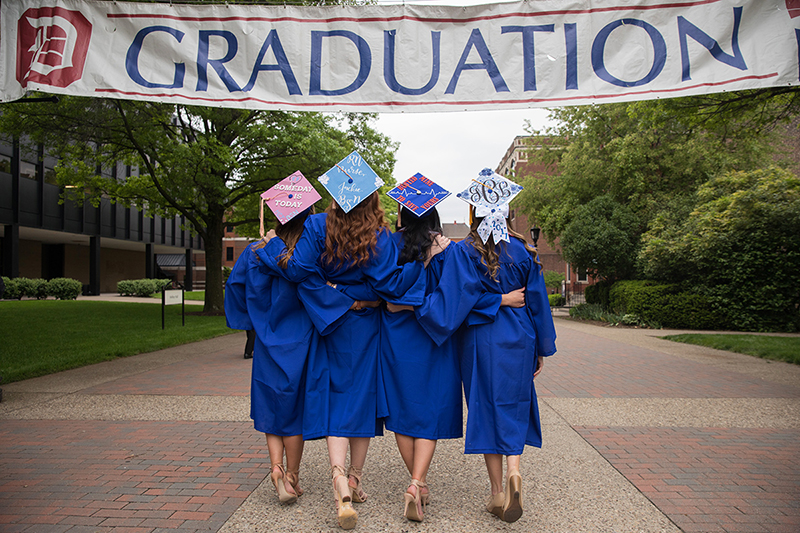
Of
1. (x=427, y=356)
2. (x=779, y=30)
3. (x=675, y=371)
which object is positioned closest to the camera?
(x=427, y=356)

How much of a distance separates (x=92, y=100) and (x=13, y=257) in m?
17.2

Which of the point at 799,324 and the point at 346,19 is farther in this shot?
the point at 799,324

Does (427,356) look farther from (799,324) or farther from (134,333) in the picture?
(799,324)

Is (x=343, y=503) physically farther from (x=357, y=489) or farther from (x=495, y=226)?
(x=495, y=226)

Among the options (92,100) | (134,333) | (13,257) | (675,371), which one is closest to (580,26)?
(675,371)

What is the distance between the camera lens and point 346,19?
14.6ft

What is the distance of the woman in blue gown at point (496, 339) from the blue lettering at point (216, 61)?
2655 millimetres

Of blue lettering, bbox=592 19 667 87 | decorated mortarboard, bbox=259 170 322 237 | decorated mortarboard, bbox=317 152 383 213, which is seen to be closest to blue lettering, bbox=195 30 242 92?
decorated mortarboard, bbox=259 170 322 237

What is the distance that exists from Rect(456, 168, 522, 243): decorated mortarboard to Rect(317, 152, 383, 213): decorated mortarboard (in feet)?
1.99

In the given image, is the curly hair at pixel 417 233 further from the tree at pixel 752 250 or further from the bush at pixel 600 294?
the bush at pixel 600 294

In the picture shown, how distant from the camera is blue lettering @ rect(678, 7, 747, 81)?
4.11 meters

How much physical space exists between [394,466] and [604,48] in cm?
387

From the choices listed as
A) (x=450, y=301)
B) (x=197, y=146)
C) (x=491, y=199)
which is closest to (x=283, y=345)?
(x=450, y=301)

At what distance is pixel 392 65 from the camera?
4.43 meters
